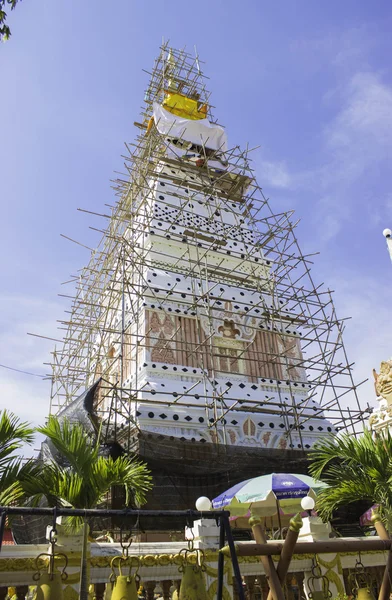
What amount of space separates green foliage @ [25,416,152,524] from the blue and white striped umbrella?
1897mm

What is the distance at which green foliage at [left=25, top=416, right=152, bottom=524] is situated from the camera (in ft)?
20.5

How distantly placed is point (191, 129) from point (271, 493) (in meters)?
18.4

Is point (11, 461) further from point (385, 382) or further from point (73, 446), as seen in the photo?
point (385, 382)

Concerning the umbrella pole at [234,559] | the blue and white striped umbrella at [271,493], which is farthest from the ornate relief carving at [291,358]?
the umbrella pole at [234,559]

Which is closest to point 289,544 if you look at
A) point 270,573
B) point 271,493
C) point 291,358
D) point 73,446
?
point 270,573

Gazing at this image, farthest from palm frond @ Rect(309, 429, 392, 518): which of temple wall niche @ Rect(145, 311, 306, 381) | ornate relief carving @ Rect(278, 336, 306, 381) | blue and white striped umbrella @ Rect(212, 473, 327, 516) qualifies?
ornate relief carving @ Rect(278, 336, 306, 381)

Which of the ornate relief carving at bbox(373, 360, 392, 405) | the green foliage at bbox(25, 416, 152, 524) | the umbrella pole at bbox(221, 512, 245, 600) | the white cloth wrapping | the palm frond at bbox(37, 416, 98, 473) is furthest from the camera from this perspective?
the white cloth wrapping

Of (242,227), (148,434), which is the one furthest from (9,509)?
(242,227)

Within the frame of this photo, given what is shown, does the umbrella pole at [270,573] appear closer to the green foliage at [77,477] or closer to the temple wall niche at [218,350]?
the green foliage at [77,477]

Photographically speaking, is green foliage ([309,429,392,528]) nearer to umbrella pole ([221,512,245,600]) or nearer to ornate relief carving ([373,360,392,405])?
umbrella pole ([221,512,245,600])

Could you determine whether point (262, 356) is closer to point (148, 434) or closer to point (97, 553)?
point (148, 434)

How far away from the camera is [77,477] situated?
6418 millimetres

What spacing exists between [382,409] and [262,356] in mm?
4014

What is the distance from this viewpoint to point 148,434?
415 inches
